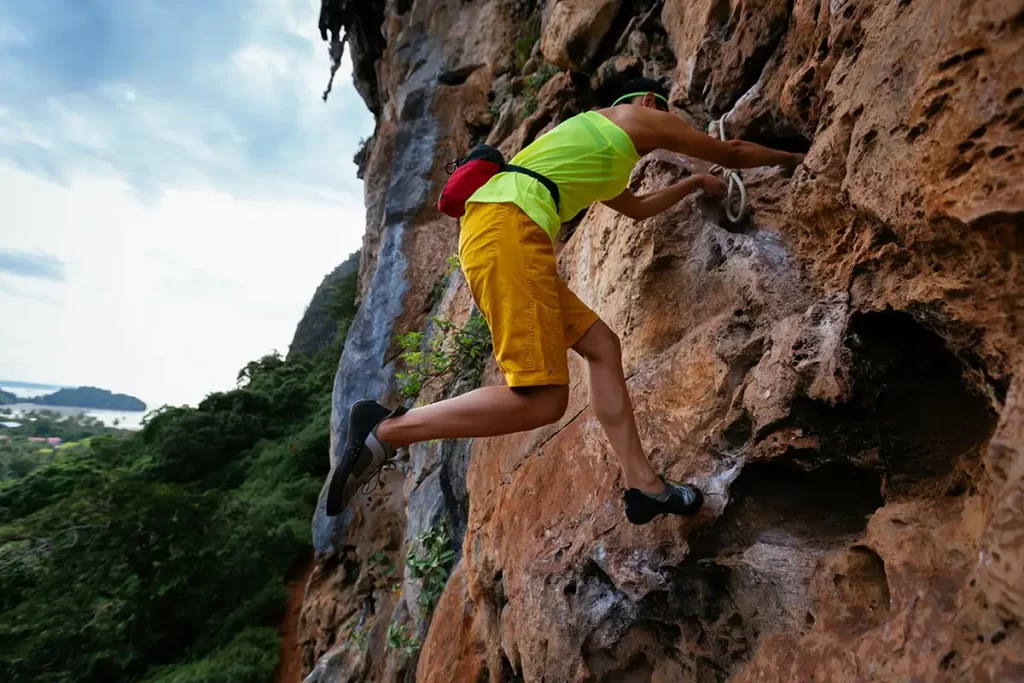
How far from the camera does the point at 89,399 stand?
217ft

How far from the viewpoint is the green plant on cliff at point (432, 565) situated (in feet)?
14.7

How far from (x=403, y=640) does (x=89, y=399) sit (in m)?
79.7

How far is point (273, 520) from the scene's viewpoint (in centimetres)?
1094

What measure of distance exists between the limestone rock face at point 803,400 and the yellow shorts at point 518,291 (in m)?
0.72

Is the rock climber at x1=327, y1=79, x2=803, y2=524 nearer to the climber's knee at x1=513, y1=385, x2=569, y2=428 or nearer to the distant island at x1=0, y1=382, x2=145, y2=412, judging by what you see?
the climber's knee at x1=513, y1=385, x2=569, y2=428

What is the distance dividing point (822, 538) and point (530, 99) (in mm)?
5834

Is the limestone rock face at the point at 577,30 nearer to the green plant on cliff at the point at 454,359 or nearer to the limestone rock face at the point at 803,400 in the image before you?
the limestone rock face at the point at 803,400

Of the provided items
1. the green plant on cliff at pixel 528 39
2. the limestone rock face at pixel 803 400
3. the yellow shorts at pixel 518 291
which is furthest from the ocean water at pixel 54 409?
the yellow shorts at pixel 518 291

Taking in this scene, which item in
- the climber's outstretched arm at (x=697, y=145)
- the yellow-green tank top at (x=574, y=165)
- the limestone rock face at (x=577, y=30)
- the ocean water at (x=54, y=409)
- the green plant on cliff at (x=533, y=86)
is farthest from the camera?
the ocean water at (x=54, y=409)

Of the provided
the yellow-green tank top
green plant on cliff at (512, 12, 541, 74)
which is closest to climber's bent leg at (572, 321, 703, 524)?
the yellow-green tank top

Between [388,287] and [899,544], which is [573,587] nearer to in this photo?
[899,544]

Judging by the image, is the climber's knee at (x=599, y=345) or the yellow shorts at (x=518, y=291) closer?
the yellow shorts at (x=518, y=291)

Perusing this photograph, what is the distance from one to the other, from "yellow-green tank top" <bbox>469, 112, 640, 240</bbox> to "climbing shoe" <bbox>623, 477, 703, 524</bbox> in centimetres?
107

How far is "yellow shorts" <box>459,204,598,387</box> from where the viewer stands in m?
1.96
